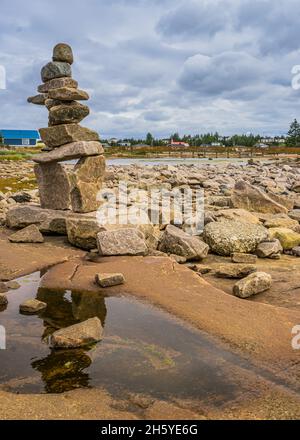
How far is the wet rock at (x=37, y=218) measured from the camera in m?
12.0

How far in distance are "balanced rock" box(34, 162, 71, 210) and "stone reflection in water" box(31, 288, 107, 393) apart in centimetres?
556

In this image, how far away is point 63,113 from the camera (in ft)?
40.4

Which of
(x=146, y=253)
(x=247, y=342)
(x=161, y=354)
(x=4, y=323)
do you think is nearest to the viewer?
(x=161, y=354)

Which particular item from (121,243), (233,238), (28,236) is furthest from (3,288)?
(233,238)

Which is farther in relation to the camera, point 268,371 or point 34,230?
point 34,230

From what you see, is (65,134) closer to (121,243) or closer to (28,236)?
(28,236)

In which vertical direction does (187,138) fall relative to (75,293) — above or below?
above

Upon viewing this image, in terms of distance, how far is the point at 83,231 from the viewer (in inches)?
428

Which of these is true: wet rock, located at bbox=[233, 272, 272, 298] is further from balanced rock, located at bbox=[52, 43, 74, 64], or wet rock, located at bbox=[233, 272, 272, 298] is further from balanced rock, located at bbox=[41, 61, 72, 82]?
balanced rock, located at bbox=[52, 43, 74, 64]

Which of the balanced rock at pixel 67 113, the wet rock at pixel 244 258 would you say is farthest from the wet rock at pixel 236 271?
the balanced rock at pixel 67 113

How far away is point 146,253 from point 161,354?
4.95m
